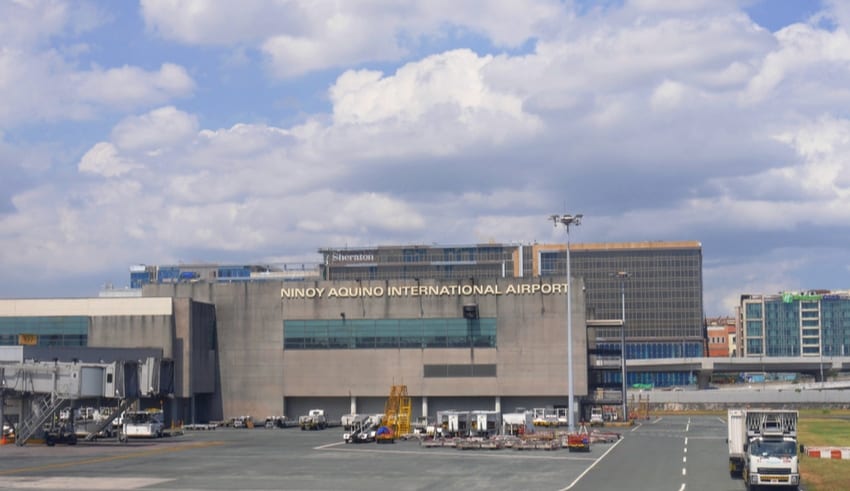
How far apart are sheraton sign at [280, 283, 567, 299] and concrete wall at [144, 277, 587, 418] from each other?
14.8 inches

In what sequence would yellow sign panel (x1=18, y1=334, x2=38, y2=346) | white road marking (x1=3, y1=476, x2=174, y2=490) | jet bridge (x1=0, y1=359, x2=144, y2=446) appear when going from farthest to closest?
yellow sign panel (x1=18, y1=334, x2=38, y2=346)
jet bridge (x1=0, y1=359, x2=144, y2=446)
white road marking (x1=3, y1=476, x2=174, y2=490)

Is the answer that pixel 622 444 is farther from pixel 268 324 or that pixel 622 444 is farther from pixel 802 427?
pixel 268 324

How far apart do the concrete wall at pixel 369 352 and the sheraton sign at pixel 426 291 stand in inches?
14.8

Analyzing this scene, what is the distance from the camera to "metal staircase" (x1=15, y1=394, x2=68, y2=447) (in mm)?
94625

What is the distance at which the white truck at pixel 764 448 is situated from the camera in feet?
163

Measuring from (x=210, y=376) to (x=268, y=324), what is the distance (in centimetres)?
977

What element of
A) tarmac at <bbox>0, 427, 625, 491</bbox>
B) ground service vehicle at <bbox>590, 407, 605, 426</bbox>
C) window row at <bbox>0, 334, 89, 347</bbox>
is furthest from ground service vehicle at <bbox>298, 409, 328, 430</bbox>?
ground service vehicle at <bbox>590, 407, 605, 426</bbox>

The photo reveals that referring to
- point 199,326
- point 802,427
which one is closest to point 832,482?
point 802,427

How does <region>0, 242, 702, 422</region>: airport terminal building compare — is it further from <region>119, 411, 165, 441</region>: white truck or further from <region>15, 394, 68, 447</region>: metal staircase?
<region>15, 394, 68, 447</region>: metal staircase

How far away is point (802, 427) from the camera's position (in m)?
123

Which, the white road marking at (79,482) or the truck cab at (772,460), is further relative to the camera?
the white road marking at (79,482)

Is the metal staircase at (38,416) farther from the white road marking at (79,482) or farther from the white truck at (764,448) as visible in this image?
the white truck at (764,448)

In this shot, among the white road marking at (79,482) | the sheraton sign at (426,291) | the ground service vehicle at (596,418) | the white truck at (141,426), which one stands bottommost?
the ground service vehicle at (596,418)

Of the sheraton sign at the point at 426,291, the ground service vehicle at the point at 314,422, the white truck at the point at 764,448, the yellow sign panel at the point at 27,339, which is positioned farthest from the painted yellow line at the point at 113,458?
the white truck at the point at 764,448
